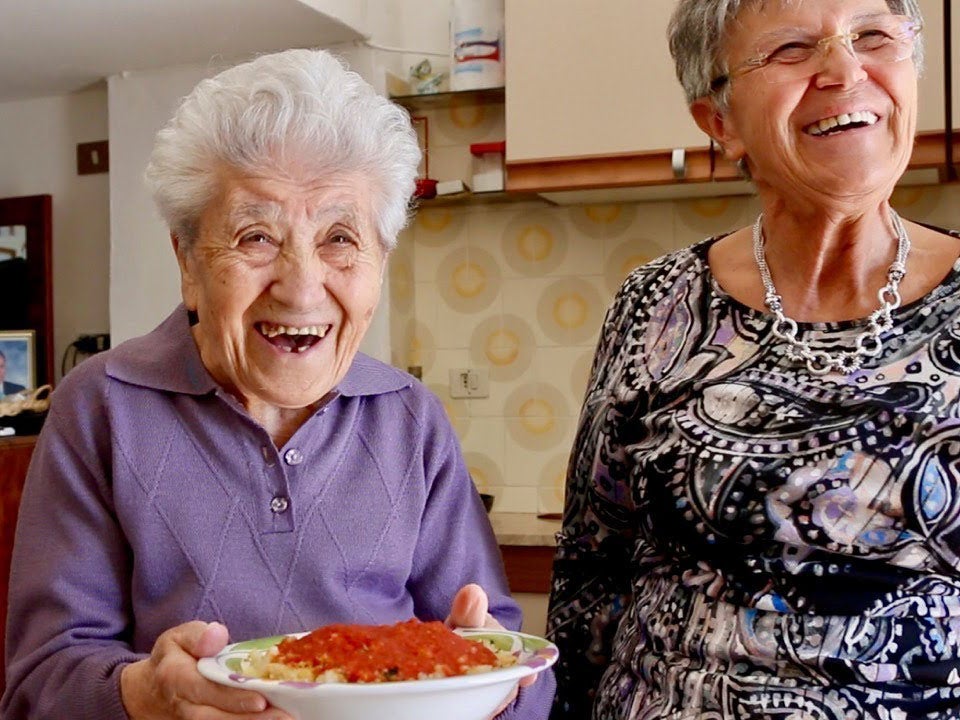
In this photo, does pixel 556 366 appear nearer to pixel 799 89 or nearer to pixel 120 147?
pixel 120 147

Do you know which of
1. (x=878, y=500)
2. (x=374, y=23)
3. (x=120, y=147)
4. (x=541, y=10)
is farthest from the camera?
(x=120, y=147)

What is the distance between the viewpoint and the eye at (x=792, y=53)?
1262 mm

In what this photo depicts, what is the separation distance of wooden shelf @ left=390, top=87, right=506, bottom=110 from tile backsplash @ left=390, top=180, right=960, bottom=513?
0.30 metres

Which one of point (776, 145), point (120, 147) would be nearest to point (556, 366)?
point (120, 147)

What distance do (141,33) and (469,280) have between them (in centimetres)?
117

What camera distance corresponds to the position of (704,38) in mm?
1355

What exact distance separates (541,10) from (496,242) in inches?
27.4

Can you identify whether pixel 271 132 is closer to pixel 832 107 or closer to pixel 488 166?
pixel 832 107

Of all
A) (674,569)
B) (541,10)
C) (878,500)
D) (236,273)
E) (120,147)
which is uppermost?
(541,10)

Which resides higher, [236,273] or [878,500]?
[236,273]

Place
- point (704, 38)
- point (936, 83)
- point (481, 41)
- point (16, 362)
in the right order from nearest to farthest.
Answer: point (704, 38)
point (936, 83)
point (481, 41)
point (16, 362)

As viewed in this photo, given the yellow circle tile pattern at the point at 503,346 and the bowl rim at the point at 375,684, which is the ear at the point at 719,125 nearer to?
the bowl rim at the point at 375,684

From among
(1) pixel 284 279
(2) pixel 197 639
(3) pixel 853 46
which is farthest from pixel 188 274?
(3) pixel 853 46

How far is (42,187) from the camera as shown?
386 cm
